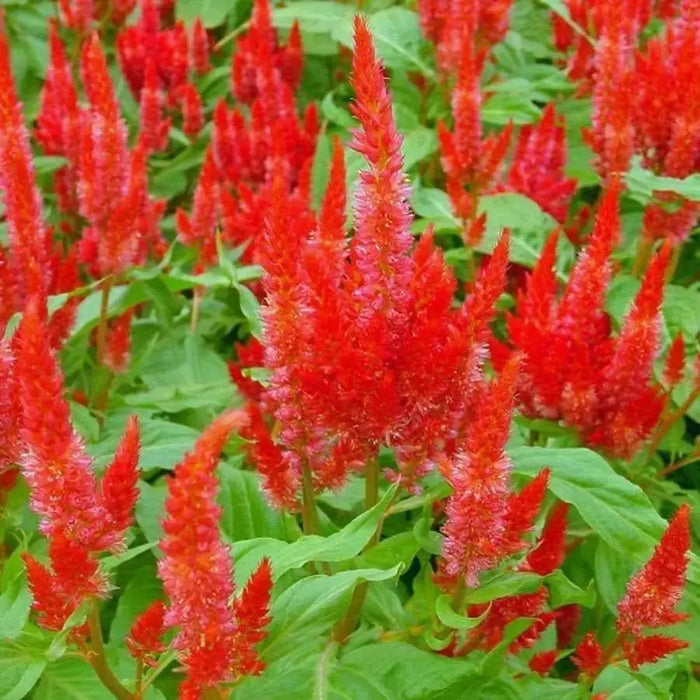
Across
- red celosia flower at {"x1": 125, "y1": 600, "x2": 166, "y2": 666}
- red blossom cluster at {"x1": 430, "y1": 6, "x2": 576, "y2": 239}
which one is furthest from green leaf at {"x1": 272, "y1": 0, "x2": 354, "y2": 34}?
red celosia flower at {"x1": 125, "y1": 600, "x2": 166, "y2": 666}

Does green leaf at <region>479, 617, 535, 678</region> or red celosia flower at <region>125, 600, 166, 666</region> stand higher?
red celosia flower at <region>125, 600, 166, 666</region>

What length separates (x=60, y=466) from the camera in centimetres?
92

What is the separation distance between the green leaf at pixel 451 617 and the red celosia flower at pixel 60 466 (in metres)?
0.36

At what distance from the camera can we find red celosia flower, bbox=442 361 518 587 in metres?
1.01

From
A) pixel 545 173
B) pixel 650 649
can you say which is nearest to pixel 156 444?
pixel 650 649

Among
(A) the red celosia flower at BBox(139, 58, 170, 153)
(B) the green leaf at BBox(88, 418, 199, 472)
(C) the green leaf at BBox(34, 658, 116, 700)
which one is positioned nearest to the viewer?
(C) the green leaf at BBox(34, 658, 116, 700)

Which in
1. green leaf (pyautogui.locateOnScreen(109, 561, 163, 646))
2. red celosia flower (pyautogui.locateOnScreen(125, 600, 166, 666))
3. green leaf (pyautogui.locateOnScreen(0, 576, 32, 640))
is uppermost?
red celosia flower (pyautogui.locateOnScreen(125, 600, 166, 666))

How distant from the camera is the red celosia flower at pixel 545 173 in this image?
2152 millimetres

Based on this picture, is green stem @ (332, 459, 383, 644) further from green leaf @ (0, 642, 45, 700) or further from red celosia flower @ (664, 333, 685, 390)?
red celosia flower @ (664, 333, 685, 390)

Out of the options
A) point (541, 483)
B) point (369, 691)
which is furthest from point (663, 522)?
point (369, 691)

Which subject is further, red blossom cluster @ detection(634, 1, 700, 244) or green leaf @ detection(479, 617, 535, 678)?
red blossom cluster @ detection(634, 1, 700, 244)

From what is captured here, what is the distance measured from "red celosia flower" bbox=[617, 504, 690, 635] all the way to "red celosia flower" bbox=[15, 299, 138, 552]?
0.56 meters

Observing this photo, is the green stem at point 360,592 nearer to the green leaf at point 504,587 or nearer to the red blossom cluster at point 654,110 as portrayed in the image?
the green leaf at point 504,587

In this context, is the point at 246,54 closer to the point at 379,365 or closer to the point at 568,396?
the point at 568,396
